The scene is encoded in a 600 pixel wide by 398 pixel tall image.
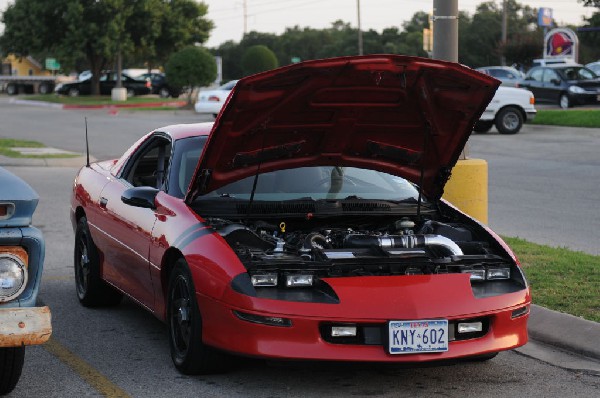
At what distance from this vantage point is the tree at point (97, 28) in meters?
59.5

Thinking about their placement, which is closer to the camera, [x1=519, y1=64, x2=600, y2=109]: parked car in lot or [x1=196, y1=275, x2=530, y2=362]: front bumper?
[x1=196, y1=275, x2=530, y2=362]: front bumper

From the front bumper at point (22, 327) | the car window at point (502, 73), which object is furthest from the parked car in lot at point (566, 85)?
the front bumper at point (22, 327)

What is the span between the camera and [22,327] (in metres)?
5.18

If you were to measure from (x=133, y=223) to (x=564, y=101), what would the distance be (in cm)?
3257

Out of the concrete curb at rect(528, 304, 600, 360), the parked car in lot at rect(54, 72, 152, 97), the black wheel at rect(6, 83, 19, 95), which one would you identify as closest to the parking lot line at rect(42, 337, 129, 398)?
the concrete curb at rect(528, 304, 600, 360)

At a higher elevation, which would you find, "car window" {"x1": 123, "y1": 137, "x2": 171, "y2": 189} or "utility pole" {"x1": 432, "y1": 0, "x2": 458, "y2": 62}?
"utility pole" {"x1": 432, "y1": 0, "x2": 458, "y2": 62}

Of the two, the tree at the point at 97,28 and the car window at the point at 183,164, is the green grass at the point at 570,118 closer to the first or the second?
the car window at the point at 183,164

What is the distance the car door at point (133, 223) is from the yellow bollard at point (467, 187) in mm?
2434

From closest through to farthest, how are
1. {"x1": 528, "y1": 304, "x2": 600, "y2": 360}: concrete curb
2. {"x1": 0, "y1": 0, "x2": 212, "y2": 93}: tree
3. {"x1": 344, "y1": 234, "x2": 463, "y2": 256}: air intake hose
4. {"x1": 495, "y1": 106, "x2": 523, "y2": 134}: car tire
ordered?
{"x1": 344, "y1": 234, "x2": 463, "y2": 256}: air intake hose
{"x1": 528, "y1": 304, "x2": 600, "y2": 360}: concrete curb
{"x1": 495, "y1": 106, "x2": 523, "y2": 134}: car tire
{"x1": 0, "y1": 0, "x2": 212, "y2": 93}: tree

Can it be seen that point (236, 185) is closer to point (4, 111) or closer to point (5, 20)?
point (4, 111)

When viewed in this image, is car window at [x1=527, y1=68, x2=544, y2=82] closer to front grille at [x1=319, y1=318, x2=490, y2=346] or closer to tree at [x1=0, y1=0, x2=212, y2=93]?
tree at [x1=0, y1=0, x2=212, y2=93]

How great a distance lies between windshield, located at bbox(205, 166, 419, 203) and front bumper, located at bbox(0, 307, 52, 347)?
6.85ft

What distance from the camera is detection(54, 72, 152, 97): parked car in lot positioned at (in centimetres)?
6575

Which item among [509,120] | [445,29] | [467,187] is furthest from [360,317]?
[509,120]
